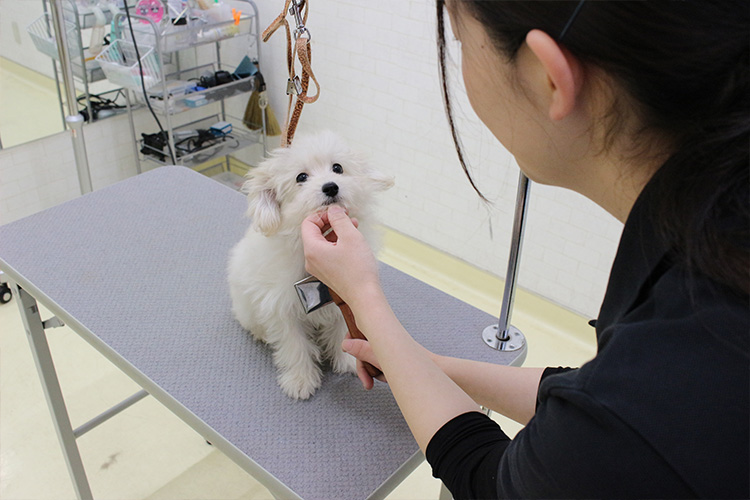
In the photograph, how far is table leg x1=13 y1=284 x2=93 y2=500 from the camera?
4.64 feet

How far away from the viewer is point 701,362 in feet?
1.64

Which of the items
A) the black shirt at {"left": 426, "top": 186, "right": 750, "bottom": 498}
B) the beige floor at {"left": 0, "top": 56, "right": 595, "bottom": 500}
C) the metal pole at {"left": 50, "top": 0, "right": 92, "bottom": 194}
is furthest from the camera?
the metal pole at {"left": 50, "top": 0, "right": 92, "bottom": 194}

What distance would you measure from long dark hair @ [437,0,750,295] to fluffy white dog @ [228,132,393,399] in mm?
576

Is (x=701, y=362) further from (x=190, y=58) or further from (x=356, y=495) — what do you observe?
(x=190, y=58)

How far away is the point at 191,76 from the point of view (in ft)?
10.2

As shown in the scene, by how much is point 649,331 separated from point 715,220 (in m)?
0.11

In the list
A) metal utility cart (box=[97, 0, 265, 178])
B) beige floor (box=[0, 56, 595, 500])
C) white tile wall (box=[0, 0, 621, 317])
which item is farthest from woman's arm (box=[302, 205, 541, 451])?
metal utility cart (box=[97, 0, 265, 178])

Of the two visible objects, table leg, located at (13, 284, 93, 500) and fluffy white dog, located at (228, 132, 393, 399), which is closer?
fluffy white dog, located at (228, 132, 393, 399)

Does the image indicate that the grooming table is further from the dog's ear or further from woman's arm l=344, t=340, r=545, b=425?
the dog's ear

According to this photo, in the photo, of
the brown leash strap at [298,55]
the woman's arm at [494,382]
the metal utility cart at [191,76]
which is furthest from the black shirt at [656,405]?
the metal utility cart at [191,76]

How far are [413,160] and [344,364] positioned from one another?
1.59m

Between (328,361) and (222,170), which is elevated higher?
(328,361)

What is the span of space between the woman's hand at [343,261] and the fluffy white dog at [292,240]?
10cm

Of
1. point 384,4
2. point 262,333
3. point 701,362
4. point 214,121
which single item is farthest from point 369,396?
point 214,121
